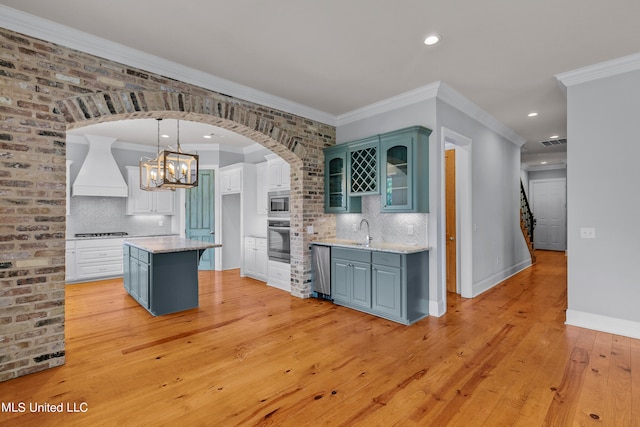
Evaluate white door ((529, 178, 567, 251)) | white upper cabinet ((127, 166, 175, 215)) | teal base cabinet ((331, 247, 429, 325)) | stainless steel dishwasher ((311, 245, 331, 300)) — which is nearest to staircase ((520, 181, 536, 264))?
white door ((529, 178, 567, 251))

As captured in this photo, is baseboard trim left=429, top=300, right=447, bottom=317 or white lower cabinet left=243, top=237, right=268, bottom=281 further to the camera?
white lower cabinet left=243, top=237, right=268, bottom=281

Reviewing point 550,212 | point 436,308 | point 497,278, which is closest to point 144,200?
point 436,308

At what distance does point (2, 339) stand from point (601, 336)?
562 centimetres

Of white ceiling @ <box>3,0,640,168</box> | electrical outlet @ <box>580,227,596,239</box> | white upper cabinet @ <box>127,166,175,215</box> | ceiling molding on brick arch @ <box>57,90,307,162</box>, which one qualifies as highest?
white ceiling @ <box>3,0,640,168</box>

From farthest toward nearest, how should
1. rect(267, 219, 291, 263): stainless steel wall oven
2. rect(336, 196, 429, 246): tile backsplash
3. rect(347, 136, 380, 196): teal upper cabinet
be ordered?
rect(267, 219, 291, 263): stainless steel wall oven → rect(347, 136, 380, 196): teal upper cabinet → rect(336, 196, 429, 246): tile backsplash

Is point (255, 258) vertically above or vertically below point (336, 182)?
below

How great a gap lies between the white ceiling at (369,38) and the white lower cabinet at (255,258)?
3223mm

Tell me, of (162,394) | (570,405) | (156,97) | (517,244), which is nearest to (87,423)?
(162,394)

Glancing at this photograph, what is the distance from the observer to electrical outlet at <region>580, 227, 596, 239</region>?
348cm

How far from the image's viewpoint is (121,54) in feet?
10.0

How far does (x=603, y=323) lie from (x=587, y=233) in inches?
39.3

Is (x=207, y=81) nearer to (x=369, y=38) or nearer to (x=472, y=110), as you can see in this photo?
(x=369, y=38)

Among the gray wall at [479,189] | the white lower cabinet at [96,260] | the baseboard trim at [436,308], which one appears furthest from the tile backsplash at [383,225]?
the white lower cabinet at [96,260]

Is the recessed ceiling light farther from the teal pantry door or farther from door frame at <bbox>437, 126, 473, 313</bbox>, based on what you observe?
the teal pantry door
